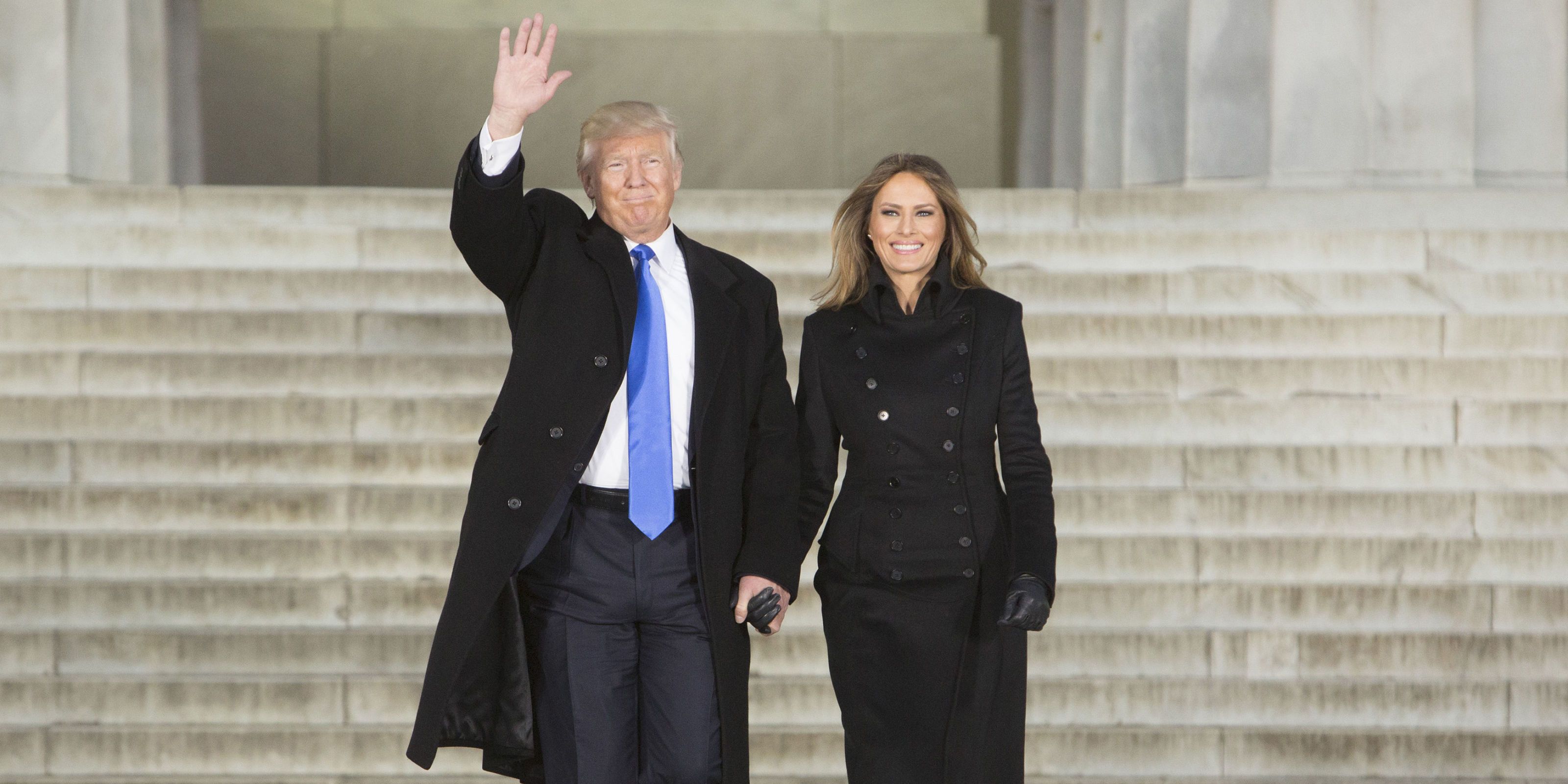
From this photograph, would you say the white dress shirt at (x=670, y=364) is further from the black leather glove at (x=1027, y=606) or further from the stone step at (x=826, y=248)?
the stone step at (x=826, y=248)

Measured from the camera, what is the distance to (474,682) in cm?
307

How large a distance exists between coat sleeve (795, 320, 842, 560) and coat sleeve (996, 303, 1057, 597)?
0.38 m

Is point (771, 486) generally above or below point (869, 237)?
below

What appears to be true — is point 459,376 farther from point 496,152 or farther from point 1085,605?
point 496,152

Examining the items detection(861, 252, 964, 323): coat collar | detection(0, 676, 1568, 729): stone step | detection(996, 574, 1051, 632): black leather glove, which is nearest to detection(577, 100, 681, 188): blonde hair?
detection(861, 252, 964, 323): coat collar

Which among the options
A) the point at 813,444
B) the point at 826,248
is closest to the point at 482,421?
the point at 826,248

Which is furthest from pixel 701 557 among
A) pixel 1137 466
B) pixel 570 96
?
pixel 570 96

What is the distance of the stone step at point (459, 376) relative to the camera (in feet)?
21.2

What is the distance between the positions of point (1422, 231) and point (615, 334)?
5.37m

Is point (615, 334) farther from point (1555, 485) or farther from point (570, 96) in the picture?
point (570, 96)

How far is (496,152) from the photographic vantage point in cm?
298

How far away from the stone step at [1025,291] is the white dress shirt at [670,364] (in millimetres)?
3664

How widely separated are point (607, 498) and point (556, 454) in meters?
0.14

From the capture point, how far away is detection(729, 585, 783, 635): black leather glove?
3.14 meters
